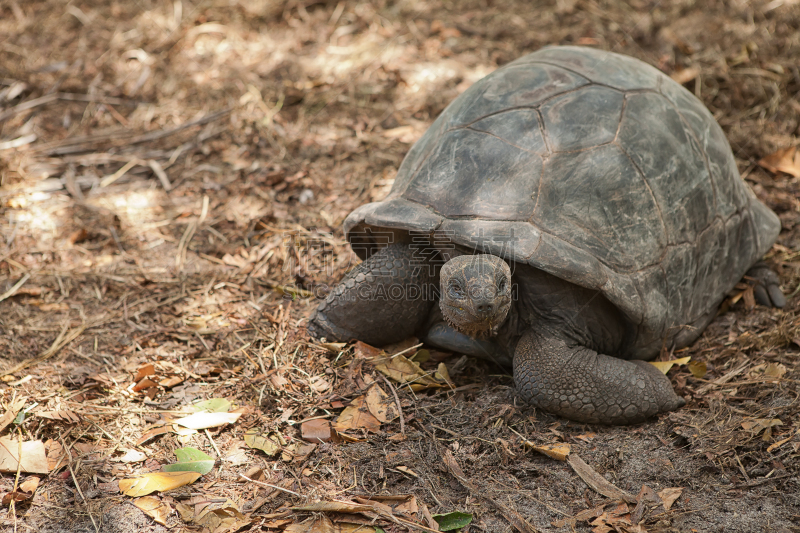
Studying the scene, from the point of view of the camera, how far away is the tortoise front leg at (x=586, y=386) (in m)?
2.79

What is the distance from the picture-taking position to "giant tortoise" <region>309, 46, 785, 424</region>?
2795mm

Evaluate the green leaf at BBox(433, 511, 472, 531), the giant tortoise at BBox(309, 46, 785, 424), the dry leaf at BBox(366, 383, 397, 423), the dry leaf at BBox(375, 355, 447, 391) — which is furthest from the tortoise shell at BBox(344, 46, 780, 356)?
the green leaf at BBox(433, 511, 472, 531)

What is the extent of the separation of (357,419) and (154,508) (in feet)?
2.99

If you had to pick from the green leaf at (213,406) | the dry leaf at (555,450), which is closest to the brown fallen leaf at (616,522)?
the dry leaf at (555,450)

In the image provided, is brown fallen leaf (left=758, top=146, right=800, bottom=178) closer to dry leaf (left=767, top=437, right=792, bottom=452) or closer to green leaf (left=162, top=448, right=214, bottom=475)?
dry leaf (left=767, top=437, right=792, bottom=452)

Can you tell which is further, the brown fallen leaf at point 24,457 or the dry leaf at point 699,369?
the dry leaf at point 699,369

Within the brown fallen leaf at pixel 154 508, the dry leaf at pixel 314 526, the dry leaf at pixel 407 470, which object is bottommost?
the brown fallen leaf at pixel 154 508

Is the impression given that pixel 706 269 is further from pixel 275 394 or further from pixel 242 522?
pixel 242 522

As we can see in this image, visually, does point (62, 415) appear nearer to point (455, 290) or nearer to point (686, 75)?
point (455, 290)

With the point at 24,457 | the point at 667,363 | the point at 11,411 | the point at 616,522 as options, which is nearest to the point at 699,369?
the point at 667,363

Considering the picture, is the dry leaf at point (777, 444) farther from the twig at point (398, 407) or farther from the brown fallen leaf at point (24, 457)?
Answer: the brown fallen leaf at point (24, 457)

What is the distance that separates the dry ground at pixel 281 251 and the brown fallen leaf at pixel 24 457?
0.06m

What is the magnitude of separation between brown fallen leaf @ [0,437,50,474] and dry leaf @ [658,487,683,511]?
2439mm

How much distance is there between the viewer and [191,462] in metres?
2.57
